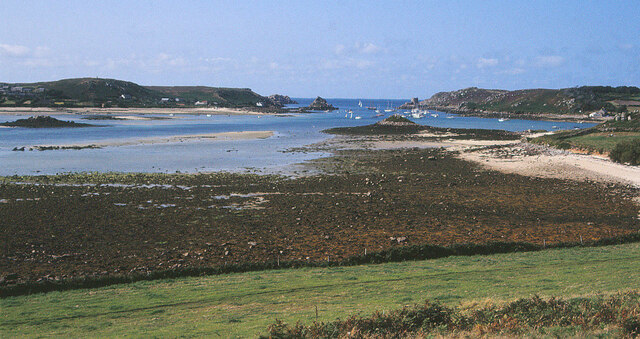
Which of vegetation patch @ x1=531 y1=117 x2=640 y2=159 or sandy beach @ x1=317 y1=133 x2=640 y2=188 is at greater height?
vegetation patch @ x1=531 y1=117 x2=640 y2=159

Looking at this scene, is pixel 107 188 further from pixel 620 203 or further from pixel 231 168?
pixel 620 203

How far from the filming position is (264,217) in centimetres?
2536

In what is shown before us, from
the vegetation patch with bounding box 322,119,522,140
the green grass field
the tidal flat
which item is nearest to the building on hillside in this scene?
the vegetation patch with bounding box 322,119,522,140

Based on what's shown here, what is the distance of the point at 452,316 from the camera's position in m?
10.6

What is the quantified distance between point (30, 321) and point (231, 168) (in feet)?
107

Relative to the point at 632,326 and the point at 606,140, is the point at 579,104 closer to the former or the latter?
the point at 606,140

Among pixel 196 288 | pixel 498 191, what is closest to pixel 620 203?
pixel 498 191

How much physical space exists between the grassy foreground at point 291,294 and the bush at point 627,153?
107ft

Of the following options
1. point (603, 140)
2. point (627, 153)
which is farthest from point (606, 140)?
point (627, 153)

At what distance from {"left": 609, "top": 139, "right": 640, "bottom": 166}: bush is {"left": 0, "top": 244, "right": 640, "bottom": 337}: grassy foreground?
3254cm

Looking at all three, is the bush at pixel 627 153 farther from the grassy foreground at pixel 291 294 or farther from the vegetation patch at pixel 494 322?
the vegetation patch at pixel 494 322

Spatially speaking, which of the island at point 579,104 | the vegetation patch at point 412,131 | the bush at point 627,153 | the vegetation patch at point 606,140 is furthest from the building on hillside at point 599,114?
the bush at point 627,153

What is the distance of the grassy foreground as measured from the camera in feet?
38.3

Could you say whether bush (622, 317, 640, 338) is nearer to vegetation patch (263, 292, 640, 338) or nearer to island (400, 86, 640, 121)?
vegetation patch (263, 292, 640, 338)
